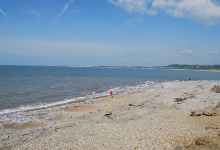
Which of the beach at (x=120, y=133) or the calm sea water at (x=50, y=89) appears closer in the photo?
the beach at (x=120, y=133)

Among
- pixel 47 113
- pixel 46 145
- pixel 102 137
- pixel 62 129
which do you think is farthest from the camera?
pixel 47 113

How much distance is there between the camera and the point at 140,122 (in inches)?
746

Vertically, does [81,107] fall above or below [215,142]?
below

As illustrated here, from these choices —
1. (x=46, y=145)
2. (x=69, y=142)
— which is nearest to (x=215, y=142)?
(x=69, y=142)

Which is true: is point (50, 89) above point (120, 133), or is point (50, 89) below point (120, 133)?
below

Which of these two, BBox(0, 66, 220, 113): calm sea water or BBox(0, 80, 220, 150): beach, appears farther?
BBox(0, 66, 220, 113): calm sea water

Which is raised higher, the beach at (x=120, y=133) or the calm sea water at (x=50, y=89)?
the beach at (x=120, y=133)

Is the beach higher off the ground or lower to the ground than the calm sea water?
higher

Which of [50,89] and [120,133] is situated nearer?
[120,133]

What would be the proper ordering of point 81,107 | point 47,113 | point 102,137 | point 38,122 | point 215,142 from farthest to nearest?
point 81,107, point 47,113, point 38,122, point 102,137, point 215,142

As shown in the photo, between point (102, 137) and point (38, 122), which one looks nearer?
point (102, 137)

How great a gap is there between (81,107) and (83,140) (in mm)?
15349

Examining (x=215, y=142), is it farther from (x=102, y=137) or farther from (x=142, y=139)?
(x=102, y=137)

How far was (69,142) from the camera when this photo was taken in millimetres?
14250
